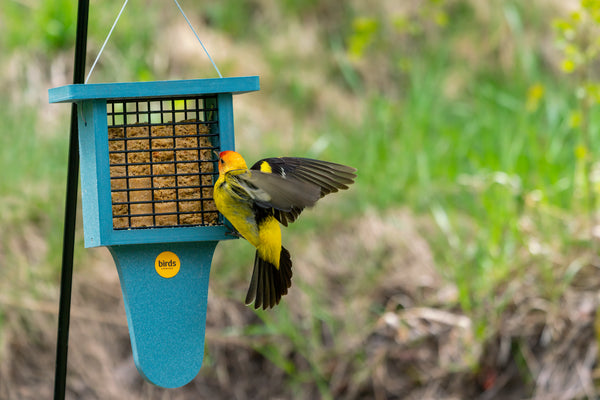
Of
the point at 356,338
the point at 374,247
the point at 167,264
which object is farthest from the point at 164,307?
the point at 374,247

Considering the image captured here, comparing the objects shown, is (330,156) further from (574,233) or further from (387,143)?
(574,233)

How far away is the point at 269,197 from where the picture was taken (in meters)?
2.18

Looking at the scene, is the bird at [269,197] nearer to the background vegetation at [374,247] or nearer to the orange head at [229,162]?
the orange head at [229,162]

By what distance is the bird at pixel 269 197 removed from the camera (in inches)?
85.9

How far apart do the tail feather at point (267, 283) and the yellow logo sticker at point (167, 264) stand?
0.94ft

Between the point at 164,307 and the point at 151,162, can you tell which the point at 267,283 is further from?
the point at 151,162

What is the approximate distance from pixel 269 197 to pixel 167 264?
1.52ft

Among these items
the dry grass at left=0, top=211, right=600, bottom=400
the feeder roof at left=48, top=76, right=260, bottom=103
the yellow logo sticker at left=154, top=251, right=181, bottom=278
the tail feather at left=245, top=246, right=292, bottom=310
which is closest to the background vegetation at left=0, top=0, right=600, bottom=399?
the dry grass at left=0, top=211, right=600, bottom=400

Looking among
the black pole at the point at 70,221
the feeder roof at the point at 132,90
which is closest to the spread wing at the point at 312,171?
the feeder roof at the point at 132,90

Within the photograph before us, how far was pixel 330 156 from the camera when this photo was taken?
20.6 ft

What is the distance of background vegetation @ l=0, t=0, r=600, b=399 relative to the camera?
4922 mm

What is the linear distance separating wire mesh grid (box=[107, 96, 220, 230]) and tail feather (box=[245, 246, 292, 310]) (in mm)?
224

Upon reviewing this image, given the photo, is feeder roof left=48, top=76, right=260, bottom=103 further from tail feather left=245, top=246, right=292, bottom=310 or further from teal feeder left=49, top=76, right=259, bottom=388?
tail feather left=245, top=246, right=292, bottom=310

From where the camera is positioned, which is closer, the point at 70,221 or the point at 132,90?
the point at 132,90
